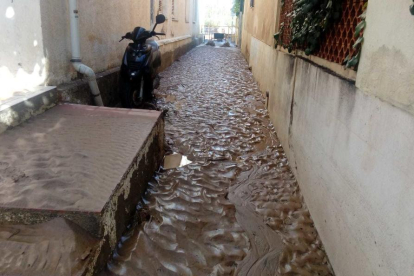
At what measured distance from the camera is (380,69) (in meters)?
1.81

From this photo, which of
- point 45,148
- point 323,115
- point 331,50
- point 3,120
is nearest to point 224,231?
point 323,115

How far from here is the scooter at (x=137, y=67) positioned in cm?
515

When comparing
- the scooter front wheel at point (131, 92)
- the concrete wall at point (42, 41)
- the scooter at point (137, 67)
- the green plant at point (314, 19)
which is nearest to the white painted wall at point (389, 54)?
the green plant at point (314, 19)

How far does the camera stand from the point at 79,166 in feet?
7.97

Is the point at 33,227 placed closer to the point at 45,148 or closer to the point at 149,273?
the point at 149,273

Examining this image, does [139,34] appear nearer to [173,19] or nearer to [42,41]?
[42,41]

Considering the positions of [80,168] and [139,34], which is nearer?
[80,168]

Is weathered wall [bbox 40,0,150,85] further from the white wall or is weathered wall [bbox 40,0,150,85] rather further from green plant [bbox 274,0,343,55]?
green plant [bbox 274,0,343,55]

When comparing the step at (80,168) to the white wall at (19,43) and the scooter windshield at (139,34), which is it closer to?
the white wall at (19,43)

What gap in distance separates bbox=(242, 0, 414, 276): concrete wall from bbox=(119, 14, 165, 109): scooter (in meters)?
2.87

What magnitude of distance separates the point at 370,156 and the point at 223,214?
1.36 metres

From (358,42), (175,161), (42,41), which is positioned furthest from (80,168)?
(42,41)

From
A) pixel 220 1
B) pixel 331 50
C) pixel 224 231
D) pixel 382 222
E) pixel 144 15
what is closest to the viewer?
pixel 382 222

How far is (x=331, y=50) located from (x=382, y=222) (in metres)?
1.70
